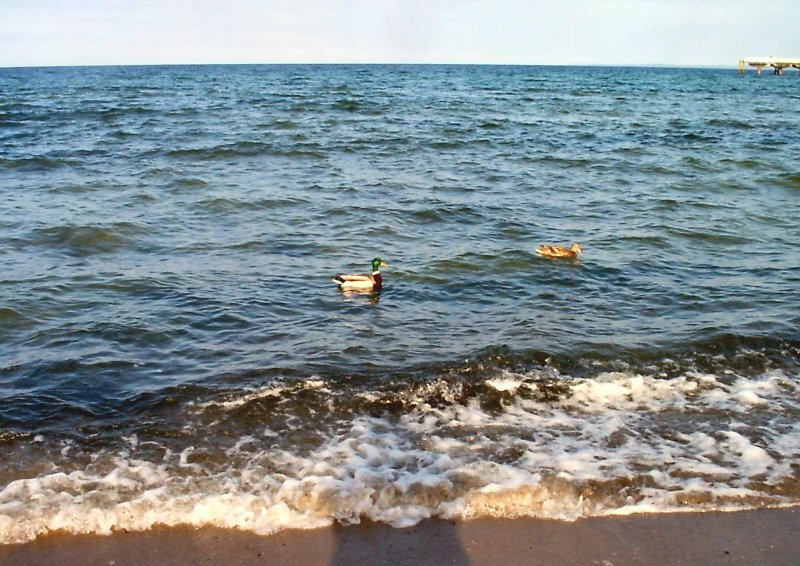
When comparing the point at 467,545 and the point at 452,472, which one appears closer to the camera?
the point at 467,545

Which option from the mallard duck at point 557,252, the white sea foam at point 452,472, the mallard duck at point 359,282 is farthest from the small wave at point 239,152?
the white sea foam at point 452,472

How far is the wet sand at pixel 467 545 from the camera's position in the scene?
4.67m

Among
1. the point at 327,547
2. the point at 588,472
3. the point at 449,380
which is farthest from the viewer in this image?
the point at 449,380

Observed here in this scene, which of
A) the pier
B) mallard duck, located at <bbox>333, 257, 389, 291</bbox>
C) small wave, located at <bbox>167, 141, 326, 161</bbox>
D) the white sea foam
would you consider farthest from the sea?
the pier

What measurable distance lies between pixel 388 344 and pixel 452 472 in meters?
2.85

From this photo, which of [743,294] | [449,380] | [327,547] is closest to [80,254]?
[449,380]

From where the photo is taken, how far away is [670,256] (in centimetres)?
1191

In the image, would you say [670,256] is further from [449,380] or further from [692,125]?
[692,125]

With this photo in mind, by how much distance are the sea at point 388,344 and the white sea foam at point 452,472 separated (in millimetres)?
22

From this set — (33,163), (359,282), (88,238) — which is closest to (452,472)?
(359,282)

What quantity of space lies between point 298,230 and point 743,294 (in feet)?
22.8

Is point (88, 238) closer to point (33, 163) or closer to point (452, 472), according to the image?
point (33, 163)

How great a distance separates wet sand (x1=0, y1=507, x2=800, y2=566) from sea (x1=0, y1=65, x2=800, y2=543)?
0.15m

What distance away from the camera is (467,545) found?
4.82 meters
